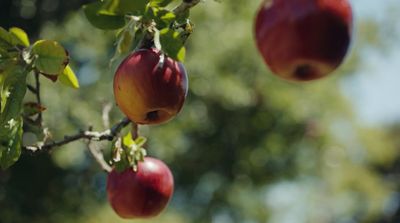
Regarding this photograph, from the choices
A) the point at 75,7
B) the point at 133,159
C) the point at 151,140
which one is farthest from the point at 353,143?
the point at 133,159

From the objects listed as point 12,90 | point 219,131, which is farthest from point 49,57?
point 219,131

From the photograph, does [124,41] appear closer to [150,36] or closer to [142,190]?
[150,36]

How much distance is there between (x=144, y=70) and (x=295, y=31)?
0.35 meters

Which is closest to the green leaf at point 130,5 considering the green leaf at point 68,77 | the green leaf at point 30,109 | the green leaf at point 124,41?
the green leaf at point 124,41

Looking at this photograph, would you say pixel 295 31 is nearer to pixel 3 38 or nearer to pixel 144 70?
pixel 144 70

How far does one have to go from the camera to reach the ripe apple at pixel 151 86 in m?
1.33

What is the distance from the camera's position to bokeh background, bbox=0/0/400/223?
6328 millimetres

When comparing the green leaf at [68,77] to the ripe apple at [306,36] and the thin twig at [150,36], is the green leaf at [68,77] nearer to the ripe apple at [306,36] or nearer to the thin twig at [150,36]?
the thin twig at [150,36]

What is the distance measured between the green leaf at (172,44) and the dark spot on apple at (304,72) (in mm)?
287

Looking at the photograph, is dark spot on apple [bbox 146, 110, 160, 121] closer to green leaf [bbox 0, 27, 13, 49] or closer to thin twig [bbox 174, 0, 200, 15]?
thin twig [bbox 174, 0, 200, 15]

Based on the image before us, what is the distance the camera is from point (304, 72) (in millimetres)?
1070

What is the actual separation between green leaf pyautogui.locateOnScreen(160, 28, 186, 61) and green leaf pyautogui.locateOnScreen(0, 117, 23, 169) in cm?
34

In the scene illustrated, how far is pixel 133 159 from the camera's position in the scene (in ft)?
5.31

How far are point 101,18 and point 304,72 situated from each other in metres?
0.44
